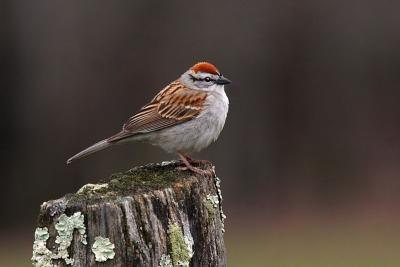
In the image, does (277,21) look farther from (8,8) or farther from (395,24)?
(8,8)

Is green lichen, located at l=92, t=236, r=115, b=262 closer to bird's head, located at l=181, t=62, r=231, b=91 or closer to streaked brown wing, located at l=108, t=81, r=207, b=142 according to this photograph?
streaked brown wing, located at l=108, t=81, r=207, b=142

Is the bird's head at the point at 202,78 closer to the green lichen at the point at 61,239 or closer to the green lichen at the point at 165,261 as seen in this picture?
the green lichen at the point at 165,261

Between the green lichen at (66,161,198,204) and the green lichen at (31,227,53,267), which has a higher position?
the green lichen at (66,161,198,204)

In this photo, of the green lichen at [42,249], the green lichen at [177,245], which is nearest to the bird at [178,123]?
the green lichen at [177,245]

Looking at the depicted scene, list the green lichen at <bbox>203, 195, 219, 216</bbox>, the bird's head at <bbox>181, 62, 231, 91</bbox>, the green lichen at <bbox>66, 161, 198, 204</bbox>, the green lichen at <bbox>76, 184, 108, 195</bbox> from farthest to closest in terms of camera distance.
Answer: the bird's head at <bbox>181, 62, 231, 91</bbox> → the green lichen at <bbox>203, 195, 219, 216</bbox> → the green lichen at <bbox>76, 184, 108, 195</bbox> → the green lichen at <bbox>66, 161, 198, 204</bbox>

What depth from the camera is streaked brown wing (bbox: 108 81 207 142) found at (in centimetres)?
772

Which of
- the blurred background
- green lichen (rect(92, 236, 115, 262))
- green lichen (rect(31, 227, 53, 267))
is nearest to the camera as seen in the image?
green lichen (rect(92, 236, 115, 262))

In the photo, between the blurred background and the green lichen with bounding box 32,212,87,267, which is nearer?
the green lichen with bounding box 32,212,87,267

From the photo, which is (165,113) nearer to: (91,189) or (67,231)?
(91,189)

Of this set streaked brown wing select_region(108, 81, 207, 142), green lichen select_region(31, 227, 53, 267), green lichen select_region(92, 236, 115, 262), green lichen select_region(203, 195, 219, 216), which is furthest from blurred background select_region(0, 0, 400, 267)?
green lichen select_region(92, 236, 115, 262)

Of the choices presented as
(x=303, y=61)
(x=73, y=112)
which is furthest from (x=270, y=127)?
(x=73, y=112)

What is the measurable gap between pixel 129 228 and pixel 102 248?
18cm

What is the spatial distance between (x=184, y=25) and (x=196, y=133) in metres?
11.4

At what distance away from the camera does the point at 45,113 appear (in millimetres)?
18891
